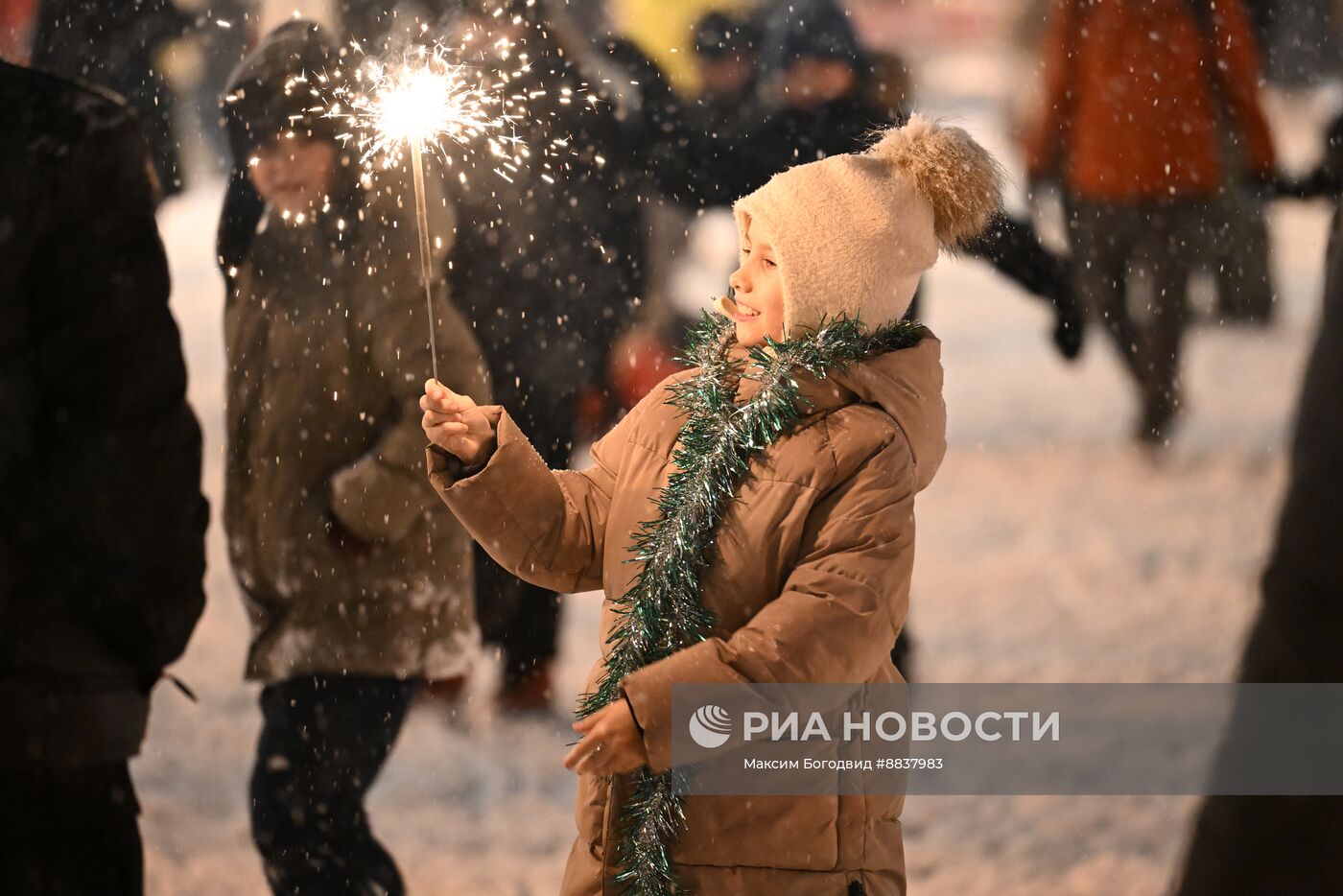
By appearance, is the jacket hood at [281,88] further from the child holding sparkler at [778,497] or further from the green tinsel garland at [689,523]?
the green tinsel garland at [689,523]

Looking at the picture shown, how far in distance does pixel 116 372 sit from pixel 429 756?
2.11ft

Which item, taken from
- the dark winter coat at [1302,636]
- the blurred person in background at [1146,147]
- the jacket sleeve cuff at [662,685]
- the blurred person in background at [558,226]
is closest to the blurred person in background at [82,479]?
the blurred person in background at [558,226]

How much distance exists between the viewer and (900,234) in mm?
1297

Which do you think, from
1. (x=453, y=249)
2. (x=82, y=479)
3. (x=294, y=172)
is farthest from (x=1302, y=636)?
(x=82, y=479)

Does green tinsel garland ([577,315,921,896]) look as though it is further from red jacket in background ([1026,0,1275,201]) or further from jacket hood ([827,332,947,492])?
red jacket in background ([1026,0,1275,201])

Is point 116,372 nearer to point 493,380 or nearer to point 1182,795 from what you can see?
point 493,380

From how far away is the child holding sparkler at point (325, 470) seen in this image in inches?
69.9

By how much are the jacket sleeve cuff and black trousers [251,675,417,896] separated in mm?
750

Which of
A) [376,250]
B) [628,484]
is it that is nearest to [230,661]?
[376,250]

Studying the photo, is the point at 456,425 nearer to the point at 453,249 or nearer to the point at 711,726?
the point at 711,726

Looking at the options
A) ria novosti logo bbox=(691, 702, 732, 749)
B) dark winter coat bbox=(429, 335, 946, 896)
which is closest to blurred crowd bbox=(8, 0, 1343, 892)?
dark winter coat bbox=(429, 335, 946, 896)

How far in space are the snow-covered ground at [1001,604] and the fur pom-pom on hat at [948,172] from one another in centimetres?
46

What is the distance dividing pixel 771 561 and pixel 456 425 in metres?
0.34

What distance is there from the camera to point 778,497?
126 centimetres
